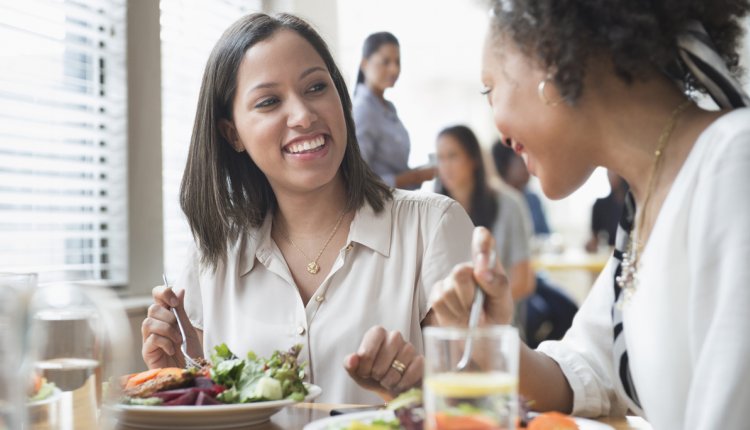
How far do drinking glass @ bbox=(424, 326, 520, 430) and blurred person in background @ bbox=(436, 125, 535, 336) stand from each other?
11.7ft

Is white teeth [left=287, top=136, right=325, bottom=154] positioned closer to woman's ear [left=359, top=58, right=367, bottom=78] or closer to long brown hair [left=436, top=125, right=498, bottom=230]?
woman's ear [left=359, top=58, right=367, bottom=78]

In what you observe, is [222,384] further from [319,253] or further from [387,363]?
[319,253]

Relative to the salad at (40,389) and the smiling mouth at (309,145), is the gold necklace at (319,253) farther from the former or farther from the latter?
the salad at (40,389)

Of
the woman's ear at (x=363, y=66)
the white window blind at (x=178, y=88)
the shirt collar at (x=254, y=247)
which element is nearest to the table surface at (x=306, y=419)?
the shirt collar at (x=254, y=247)

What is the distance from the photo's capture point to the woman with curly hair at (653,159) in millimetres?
956

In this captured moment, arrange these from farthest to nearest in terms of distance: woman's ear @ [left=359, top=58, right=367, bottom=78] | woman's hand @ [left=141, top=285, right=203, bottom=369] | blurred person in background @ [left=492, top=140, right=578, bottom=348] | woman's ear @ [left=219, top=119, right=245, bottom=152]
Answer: blurred person in background @ [left=492, top=140, right=578, bottom=348], woman's ear @ [left=359, top=58, right=367, bottom=78], woman's ear @ [left=219, top=119, right=245, bottom=152], woman's hand @ [left=141, top=285, right=203, bottom=369]

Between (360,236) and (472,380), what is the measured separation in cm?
108

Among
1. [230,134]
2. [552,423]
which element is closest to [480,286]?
[552,423]

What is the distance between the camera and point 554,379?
1297mm

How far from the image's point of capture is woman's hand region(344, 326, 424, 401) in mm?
1209

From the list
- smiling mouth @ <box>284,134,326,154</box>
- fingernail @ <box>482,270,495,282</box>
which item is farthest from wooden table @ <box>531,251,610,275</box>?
fingernail @ <box>482,270,495,282</box>

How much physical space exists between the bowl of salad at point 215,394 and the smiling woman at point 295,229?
Result: 1.18 feet

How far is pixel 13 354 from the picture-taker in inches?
30.8

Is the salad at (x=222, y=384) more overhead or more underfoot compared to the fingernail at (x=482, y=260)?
more underfoot
